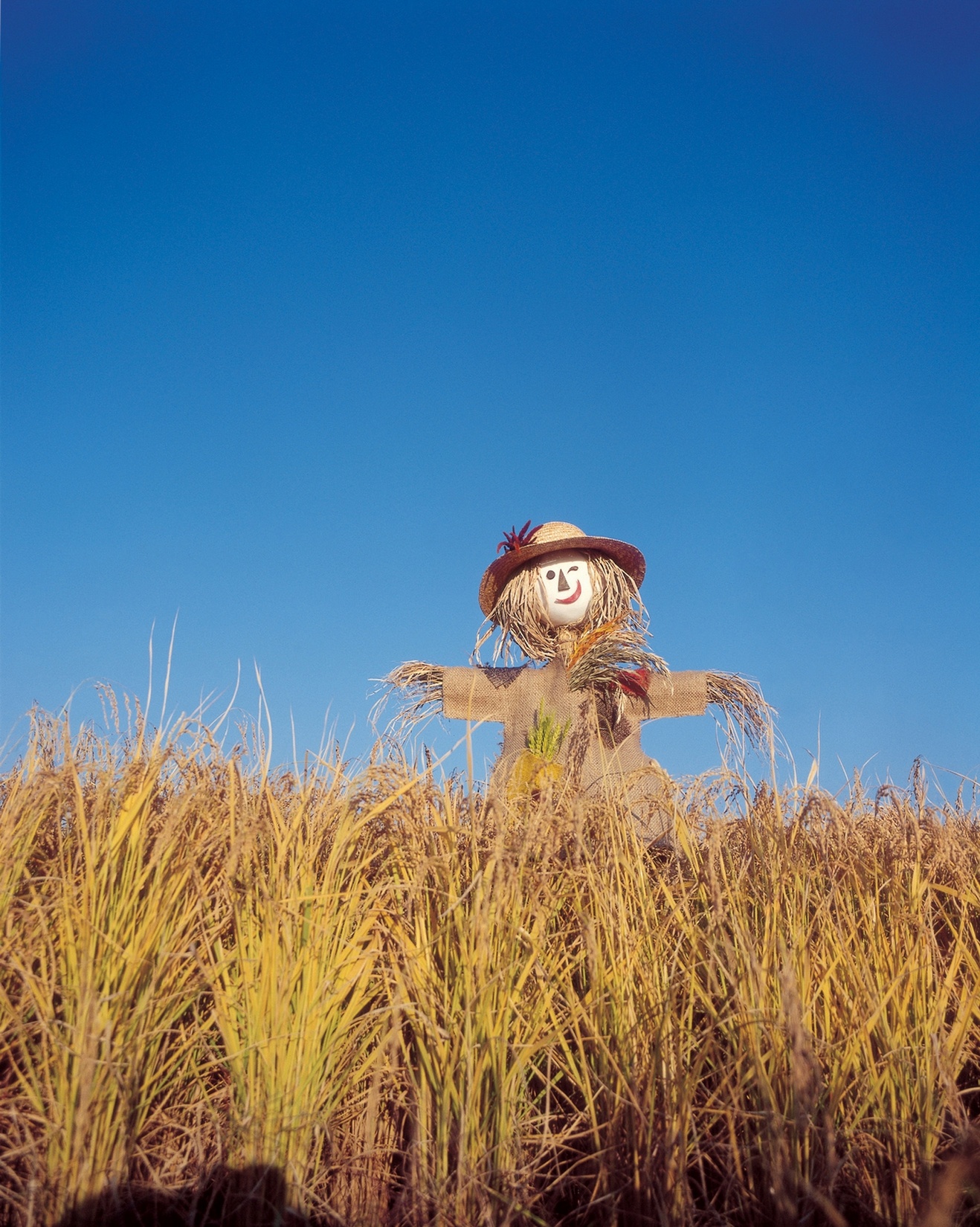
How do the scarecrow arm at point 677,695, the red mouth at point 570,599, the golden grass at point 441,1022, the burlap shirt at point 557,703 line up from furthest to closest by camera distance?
1. the red mouth at point 570,599
2. the scarecrow arm at point 677,695
3. the burlap shirt at point 557,703
4. the golden grass at point 441,1022

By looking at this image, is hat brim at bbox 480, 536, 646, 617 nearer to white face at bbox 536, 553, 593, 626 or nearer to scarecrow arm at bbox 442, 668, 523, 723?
white face at bbox 536, 553, 593, 626

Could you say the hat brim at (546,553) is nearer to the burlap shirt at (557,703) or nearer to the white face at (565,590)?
the white face at (565,590)

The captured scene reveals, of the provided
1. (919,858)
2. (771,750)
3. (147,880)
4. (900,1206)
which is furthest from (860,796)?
(147,880)

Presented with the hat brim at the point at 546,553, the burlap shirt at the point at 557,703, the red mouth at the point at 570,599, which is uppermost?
the hat brim at the point at 546,553

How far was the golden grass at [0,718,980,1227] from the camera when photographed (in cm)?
182

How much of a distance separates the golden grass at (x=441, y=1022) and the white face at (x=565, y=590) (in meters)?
3.24

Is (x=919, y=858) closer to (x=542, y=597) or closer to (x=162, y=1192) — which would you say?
(x=162, y=1192)

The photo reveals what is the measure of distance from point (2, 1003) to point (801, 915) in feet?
6.90

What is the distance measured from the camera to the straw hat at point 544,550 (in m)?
5.82

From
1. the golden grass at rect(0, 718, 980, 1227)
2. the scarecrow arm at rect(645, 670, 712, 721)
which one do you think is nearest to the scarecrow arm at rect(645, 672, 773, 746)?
the scarecrow arm at rect(645, 670, 712, 721)

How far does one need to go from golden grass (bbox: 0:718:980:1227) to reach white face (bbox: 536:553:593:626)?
324 centimetres

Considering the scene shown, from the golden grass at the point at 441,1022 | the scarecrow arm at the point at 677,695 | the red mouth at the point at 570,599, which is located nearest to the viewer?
the golden grass at the point at 441,1022

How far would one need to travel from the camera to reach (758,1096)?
6.28ft

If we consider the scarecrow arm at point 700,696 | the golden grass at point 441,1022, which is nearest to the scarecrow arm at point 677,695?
the scarecrow arm at point 700,696
